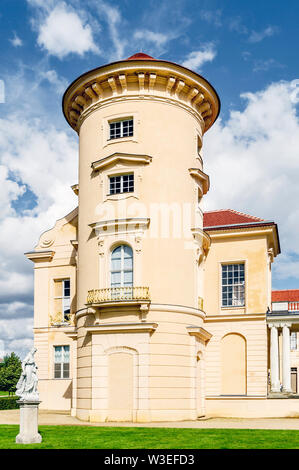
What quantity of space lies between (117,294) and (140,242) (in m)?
2.60

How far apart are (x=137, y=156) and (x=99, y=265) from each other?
5422mm

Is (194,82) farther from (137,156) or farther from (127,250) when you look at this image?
(127,250)

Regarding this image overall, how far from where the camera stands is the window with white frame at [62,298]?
112 feet

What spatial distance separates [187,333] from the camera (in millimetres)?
27656

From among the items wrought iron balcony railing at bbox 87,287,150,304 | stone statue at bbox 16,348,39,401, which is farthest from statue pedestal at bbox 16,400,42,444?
wrought iron balcony railing at bbox 87,287,150,304

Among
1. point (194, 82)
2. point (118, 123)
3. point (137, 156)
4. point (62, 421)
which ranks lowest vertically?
point (62, 421)

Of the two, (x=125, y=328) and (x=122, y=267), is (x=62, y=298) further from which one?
(x=125, y=328)

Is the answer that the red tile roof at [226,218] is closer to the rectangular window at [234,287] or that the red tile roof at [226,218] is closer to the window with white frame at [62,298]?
the rectangular window at [234,287]

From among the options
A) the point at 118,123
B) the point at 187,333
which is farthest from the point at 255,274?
the point at 118,123

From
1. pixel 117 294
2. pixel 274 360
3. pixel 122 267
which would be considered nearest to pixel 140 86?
pixel 122 267

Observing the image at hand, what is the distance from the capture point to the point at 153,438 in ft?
60.6

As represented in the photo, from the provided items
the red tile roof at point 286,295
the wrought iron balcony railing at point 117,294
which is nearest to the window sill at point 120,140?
the wrought iron balcony railing at point 117,294

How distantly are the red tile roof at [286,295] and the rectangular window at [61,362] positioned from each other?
21412 millimetres
